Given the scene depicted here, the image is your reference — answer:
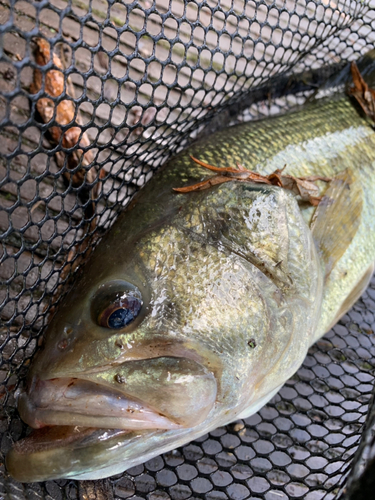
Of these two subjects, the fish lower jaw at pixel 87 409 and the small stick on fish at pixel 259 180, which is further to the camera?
the small stick on fish at pixel 259 180

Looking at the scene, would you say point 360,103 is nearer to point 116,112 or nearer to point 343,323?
point 343,323

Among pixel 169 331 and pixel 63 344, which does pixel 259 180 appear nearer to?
pixel 169 331

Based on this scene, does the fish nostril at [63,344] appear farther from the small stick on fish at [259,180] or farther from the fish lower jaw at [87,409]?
the small stick on fish at [259,180]

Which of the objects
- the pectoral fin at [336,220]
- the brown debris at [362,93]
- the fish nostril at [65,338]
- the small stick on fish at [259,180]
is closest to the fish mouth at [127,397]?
the fish nostril at [65,338]

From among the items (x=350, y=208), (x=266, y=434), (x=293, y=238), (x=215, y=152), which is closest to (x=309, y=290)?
(x=293, y=238)

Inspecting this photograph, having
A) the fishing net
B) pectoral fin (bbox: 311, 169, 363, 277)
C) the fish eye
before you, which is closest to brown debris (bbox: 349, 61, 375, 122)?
the fishing net
